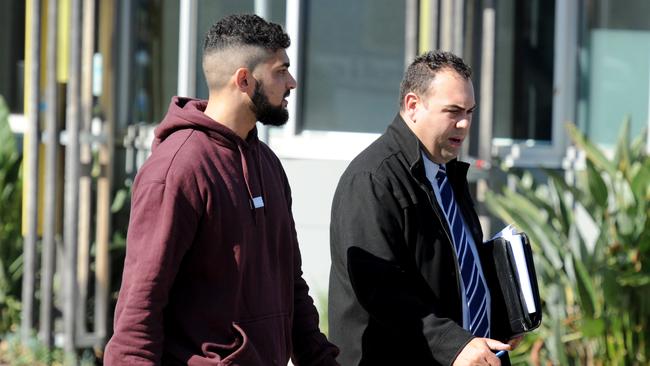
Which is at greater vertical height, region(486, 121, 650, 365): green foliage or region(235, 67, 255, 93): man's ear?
region(235, 67, 255, 93): man's ear

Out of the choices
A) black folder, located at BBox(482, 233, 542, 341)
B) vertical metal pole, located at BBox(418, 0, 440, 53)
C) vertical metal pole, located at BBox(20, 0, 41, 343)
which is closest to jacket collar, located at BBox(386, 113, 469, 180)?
black folder, located at BBox(482, 233, 542, 341)

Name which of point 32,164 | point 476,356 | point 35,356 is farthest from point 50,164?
point 476,356

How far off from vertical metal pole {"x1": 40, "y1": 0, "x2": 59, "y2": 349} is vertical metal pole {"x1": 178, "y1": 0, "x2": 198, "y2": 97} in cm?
82

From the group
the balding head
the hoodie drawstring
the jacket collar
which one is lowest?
the hoodie drawstring

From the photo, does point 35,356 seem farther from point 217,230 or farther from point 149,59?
point 217,230

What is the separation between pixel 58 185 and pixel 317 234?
5.68ft

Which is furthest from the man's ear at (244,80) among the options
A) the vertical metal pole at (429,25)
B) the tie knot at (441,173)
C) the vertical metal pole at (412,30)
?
the vertical metal pole at (412,30)

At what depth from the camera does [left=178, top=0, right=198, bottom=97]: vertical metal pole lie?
7.69 metres

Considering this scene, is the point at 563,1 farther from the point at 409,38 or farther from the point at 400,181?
the point at 400,181

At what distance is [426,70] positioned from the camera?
151 inches

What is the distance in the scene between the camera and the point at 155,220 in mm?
3070

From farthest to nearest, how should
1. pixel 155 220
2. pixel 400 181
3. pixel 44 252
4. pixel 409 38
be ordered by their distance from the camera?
1. pixel 44 252
2. pixel 409 38
3. pixel 400 181
4. pixel 155 220

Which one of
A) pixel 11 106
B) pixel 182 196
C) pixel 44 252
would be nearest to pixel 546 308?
pixel 44 252

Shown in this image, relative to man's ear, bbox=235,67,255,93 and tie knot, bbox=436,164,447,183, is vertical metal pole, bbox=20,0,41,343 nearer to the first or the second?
tie knot, bbox=436,164,447,183
